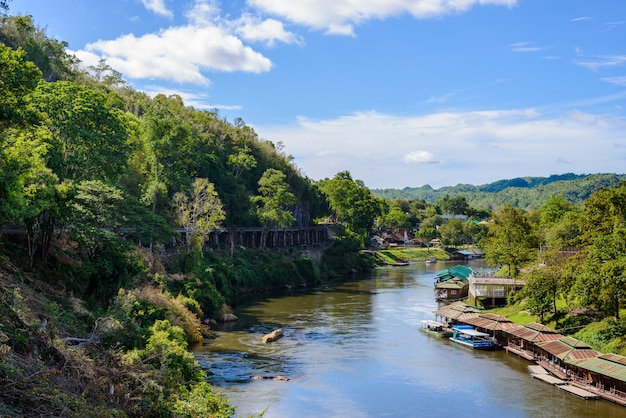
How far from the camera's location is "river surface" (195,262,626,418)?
109ft

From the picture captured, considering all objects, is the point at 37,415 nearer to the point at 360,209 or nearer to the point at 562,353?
the point at 562,353

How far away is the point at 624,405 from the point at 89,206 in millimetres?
36508

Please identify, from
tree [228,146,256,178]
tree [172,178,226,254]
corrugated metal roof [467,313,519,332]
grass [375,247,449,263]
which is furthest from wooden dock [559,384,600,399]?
grass [375,247,449,263]

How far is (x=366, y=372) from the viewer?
133 ft

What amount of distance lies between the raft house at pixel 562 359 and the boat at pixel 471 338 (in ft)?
2.42

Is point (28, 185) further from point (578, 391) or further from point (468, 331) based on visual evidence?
point (468, 331)

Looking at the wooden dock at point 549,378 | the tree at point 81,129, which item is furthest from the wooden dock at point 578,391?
the tree at point 81,129

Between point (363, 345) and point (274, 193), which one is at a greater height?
point (274, 193)

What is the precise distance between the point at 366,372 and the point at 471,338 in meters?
14.6

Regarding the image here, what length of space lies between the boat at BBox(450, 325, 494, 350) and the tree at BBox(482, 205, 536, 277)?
15073 mm

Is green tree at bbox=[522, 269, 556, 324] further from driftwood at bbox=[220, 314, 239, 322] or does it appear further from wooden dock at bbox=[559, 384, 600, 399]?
driftwood at bbox=[220, 314, 239, 322]

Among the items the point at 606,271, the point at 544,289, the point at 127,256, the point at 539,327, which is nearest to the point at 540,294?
the point at 544,289

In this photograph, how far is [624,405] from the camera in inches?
1313

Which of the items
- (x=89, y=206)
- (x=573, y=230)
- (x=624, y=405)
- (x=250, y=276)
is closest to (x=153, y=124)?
(x=250, y=276)
